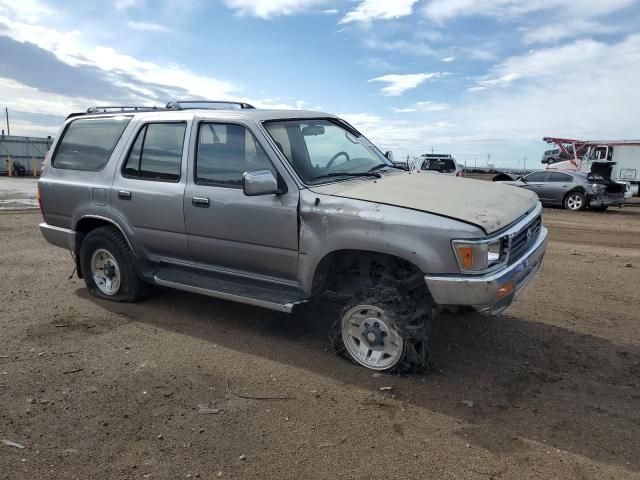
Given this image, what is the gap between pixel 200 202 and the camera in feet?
15.0

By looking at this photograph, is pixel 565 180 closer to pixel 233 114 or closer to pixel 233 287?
pixel 233 114

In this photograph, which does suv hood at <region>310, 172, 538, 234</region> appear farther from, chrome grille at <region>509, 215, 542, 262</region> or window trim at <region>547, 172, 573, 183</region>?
window trim at <region>547, 172, 573, 183</region>

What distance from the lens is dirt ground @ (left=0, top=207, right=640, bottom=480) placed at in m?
2.89

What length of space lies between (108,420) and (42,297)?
3164mm

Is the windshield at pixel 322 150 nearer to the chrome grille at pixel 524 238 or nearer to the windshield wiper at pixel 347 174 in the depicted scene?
the windshield wiper at pixel 347 174

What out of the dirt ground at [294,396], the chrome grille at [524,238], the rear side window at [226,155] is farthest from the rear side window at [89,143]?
the chrome grille at [524,238]

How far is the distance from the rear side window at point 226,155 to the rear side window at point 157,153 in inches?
10.5

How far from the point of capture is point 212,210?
4.54 meters

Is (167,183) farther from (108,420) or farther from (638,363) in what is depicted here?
(638,363)

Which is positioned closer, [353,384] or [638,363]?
[353,384]

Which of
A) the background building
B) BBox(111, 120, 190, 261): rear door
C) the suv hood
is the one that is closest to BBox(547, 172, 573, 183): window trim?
the suv hood

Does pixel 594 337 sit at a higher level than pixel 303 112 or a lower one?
lower

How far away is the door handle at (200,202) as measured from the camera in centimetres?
455

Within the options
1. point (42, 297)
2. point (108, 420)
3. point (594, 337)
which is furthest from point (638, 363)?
point (42, 297)
